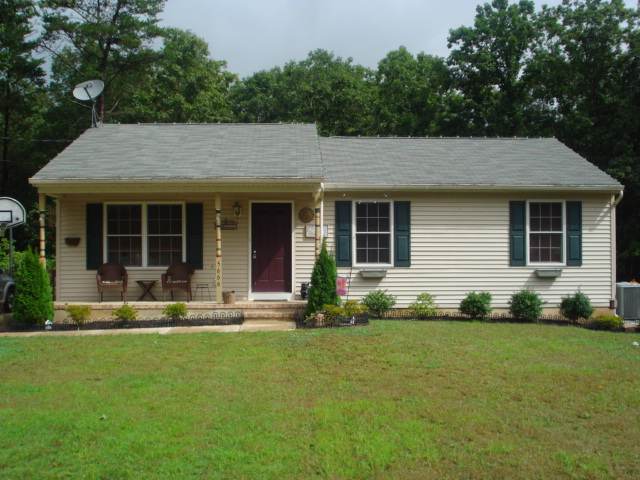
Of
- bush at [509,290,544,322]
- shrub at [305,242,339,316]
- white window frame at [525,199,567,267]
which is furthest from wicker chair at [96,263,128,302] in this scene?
white window frame at [525,199,567,267]

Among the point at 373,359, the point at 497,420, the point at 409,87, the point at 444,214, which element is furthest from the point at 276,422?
the point at 409,87

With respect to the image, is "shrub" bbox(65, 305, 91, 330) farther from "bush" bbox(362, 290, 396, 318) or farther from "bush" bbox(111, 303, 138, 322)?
"bush" bbox(362, 290, 396, 318)

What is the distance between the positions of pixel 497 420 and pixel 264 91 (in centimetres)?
3448

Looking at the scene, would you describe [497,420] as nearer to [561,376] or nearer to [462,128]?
[561,376]

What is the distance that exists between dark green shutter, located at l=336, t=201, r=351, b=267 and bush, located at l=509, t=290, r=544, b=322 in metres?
3.48

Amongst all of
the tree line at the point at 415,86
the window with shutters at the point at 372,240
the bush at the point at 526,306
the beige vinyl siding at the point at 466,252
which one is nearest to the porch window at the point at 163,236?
the beige vinyl siding at the point at 466,252

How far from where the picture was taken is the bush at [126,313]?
399 inches

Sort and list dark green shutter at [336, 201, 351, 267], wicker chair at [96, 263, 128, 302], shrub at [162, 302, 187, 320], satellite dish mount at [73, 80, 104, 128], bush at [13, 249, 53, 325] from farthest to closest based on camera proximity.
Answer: satellite dish mount at [73, 80, 104, 128]
dark green shutter at [336, 201, 351, 267]
wicker chair at [96, 263, 128, 302]
shrub at [162, 302, 187, 320]
bush at [13, 249, 53, 325]

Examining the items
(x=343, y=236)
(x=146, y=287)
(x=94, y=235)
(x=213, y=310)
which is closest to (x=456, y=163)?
(x=343, y=236)

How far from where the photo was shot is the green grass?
4.08m

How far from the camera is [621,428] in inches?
189

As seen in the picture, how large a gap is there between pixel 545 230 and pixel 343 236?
441cm

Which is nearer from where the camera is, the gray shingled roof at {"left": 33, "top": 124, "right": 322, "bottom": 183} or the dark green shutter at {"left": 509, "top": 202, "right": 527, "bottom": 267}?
the gray shingled roof at {"left": 33, "top": 124, "right": 322, "bottom": 183}

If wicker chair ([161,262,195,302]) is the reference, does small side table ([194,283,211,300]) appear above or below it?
below
